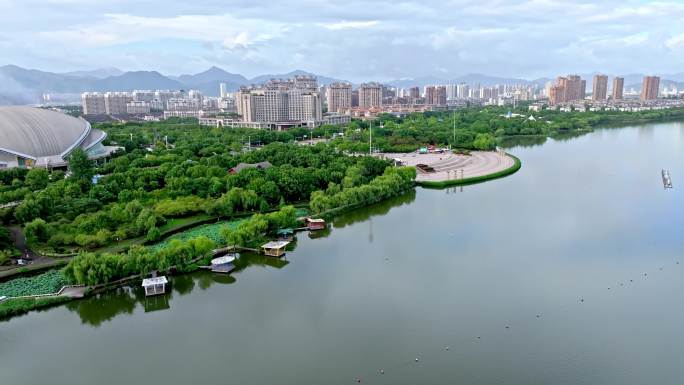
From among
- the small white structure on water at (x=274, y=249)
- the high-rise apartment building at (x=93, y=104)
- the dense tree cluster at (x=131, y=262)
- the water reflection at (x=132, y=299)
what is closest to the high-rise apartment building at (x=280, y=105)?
the high-rise apartment building at (x=93, y=104)

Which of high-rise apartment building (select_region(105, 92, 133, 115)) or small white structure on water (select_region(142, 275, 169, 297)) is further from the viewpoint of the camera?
high-rise apartment building (select_region(105, 92, 133, 115))

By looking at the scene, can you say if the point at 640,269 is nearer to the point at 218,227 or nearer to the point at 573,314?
the point at 573,314

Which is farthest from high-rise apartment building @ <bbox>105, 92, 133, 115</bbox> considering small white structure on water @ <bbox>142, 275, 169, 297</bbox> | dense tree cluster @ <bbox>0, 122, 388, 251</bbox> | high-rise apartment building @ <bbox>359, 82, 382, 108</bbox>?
small white structure on water @ <bbox>142, 275, 169, 297</bbox>

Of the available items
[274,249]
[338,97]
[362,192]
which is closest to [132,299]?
[274,249]

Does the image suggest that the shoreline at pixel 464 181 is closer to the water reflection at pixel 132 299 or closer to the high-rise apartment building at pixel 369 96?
the water reflection at pixel 132 299

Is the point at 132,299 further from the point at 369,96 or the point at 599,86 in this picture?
the point at 599,86

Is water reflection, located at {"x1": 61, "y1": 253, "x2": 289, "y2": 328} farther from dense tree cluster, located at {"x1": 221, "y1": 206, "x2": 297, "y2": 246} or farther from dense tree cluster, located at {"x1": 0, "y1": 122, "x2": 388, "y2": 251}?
dense tree cluster, located at {"x1": 0, "y1": 122, "x2": 388, "y2": 251}

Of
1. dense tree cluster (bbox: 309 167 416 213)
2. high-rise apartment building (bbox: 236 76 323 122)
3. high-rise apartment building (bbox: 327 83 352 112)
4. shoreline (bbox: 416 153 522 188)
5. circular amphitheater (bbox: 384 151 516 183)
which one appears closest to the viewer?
dense tree cluster (bbox: 309 167 416 213)

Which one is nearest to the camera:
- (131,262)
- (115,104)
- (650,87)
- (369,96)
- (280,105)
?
(131,262)
